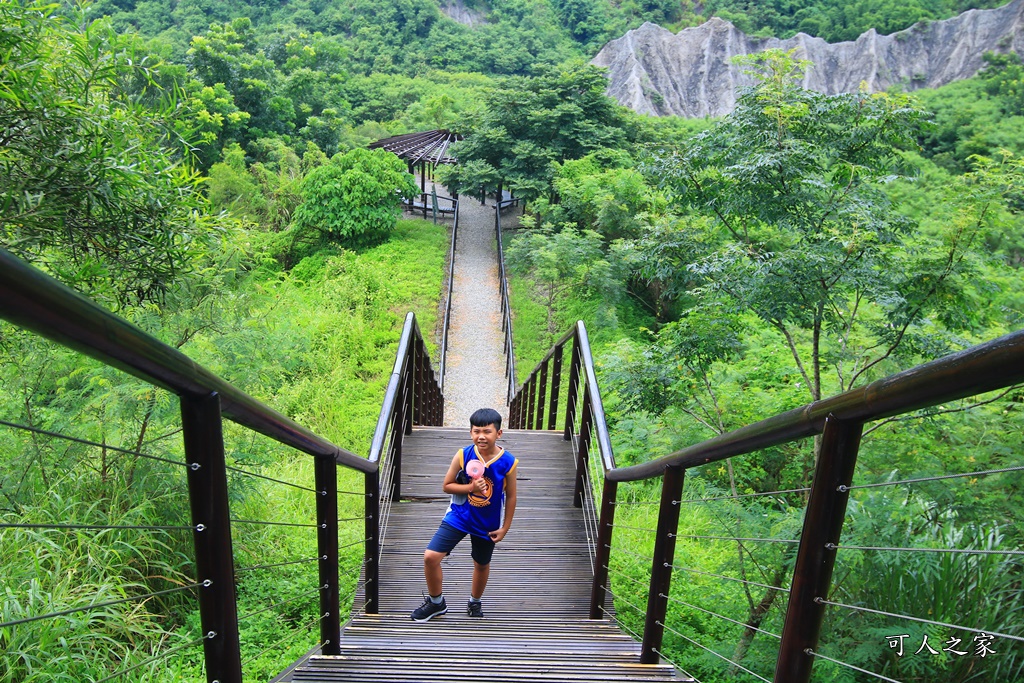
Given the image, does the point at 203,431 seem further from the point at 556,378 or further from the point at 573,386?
the point at 556,378

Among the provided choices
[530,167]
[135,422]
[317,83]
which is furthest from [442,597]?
[317,83]

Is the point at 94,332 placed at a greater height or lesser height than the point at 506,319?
lesser

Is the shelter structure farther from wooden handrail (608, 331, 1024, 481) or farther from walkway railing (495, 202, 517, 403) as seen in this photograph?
wooden handrail (608, 331, 1024, 481)

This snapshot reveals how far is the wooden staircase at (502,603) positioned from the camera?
2562mm

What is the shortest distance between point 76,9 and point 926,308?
19.1 feet

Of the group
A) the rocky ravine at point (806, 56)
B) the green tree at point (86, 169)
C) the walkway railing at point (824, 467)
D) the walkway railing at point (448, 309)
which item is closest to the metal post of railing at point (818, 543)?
the walkway railing at point (824, 467)

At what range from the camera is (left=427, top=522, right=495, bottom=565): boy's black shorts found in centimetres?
354

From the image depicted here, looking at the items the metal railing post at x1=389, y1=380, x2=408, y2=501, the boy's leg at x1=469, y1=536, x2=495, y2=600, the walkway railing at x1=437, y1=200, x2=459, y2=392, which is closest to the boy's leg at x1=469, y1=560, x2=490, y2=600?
the boy's leg at x1=469, y1=536, x2=495, y2=600

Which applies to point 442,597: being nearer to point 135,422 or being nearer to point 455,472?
point 455,472

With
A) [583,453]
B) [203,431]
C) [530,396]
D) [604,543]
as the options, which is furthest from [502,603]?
[530,396]

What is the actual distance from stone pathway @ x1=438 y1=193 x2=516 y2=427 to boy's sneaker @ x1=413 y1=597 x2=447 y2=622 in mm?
8386

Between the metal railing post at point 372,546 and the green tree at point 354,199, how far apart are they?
16.2 meters

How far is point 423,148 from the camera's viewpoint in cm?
2555

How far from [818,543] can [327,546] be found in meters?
1.73
